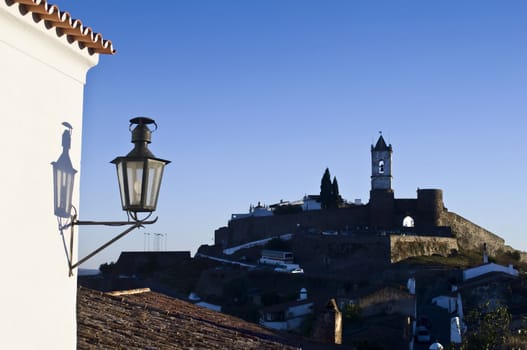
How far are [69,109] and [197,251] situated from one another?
50.2 metres

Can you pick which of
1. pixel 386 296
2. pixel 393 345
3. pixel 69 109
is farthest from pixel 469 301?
pixel 69 109

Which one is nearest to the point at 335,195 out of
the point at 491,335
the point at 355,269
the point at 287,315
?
the point at 355,269

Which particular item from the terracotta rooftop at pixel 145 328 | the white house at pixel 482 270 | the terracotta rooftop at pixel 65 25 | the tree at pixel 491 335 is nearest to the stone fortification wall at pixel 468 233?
the white house at pixel 482 270

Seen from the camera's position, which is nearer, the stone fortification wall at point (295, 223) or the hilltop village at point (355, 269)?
the hilltop village at point (355, 269)

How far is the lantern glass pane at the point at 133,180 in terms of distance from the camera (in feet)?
12.0

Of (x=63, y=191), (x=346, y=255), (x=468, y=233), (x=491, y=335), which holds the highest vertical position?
(x=468, y=233)

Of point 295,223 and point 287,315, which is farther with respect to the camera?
point 295,223

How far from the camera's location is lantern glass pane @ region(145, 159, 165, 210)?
12.0 ft

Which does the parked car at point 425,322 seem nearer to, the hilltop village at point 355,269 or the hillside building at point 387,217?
the hilltop village at point 355,269

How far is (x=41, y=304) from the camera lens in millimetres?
3588

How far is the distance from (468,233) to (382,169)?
860 centimetres

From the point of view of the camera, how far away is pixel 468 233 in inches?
1892

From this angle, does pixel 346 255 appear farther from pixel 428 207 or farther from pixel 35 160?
pixel 35 160

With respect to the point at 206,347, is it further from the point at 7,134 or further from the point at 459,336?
the point at 459,336
